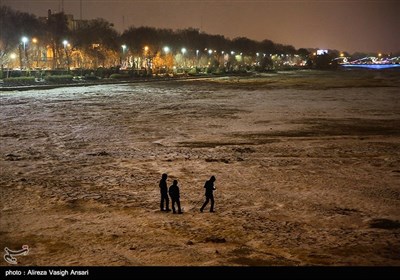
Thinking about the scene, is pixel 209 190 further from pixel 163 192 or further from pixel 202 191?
pixel 202 191

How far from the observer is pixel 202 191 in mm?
12227

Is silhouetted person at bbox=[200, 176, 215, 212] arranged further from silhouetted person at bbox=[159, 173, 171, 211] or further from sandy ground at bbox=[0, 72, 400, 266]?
silhouetted person at bbox=[159, 173, 171, 211]

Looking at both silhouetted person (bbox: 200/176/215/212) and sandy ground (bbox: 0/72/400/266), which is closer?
sandy ground (bbox: 0/72/400/266)

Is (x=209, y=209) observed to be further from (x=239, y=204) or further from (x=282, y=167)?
(x=282, y=167)

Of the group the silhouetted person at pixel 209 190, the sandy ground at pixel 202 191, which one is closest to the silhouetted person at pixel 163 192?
the sandy ground at pixel 202 191

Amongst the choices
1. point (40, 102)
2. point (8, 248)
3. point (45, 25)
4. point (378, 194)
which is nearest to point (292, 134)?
point (378, 194)

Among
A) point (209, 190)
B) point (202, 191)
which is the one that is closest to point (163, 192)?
point (209, 190)

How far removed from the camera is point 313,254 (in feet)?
26.9

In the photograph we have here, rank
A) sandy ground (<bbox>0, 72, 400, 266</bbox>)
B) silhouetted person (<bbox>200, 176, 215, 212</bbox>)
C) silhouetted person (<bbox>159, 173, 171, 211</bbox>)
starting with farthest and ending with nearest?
silhouetted person (<bbox>159, 173, 171, 211</bbox>)
silhouetted person (<bbox>200, 176, 215, 212</bbox>)
sandy ground (<bbox>0, 72, 400, 266</bbox>)

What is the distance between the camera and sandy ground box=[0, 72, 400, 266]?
331 inches

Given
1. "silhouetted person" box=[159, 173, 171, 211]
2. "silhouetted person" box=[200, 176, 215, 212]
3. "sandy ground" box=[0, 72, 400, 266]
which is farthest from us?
"silhouetted person" box=[159, 173, 171, 211]

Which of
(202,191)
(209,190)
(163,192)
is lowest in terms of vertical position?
(202,191)

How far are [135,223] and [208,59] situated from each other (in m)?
131

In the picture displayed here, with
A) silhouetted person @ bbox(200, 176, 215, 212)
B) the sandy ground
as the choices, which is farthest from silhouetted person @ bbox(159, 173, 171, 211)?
silhouetted person @ bbox(200, 176, 215, 212)
